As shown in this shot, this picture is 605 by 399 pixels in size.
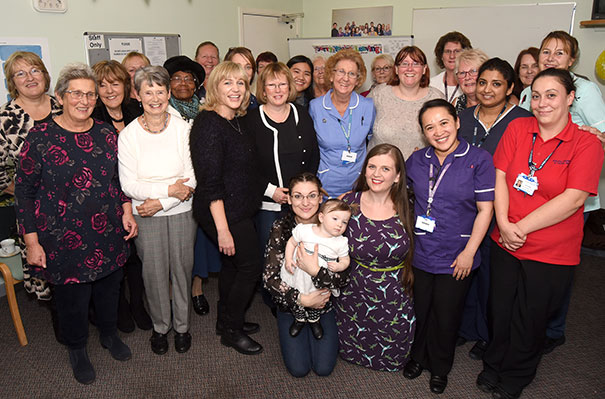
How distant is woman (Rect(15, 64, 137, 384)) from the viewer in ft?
7.43

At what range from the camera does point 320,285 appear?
2.39 metres

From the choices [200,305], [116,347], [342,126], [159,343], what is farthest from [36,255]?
[342,126]

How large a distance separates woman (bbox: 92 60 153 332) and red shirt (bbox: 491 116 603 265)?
2311mm

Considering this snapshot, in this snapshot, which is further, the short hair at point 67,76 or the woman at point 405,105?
the woman at point 405,105

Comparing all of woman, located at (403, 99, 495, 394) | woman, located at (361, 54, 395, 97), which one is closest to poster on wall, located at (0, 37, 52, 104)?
woman, located at (361, 54, 395, 97)

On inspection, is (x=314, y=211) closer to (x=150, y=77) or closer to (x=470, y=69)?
(x=150, y=77)

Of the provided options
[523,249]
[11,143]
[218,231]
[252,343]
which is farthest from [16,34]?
[523,249]

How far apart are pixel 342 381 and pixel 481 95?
190 centimetres

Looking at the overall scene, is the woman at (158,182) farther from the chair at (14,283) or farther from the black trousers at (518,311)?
the black trousers at (518,311)

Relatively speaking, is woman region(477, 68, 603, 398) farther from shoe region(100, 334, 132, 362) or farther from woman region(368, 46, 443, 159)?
shoe region(100, 334, 132, 362)

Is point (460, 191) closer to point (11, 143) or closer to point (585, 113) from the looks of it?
point (585, 113)

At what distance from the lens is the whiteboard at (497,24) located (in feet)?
15.5

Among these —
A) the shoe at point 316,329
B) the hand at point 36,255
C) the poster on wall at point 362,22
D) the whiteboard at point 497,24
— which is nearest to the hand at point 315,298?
the shoe at point 316,329

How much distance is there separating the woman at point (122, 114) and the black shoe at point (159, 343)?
0.29 metres
